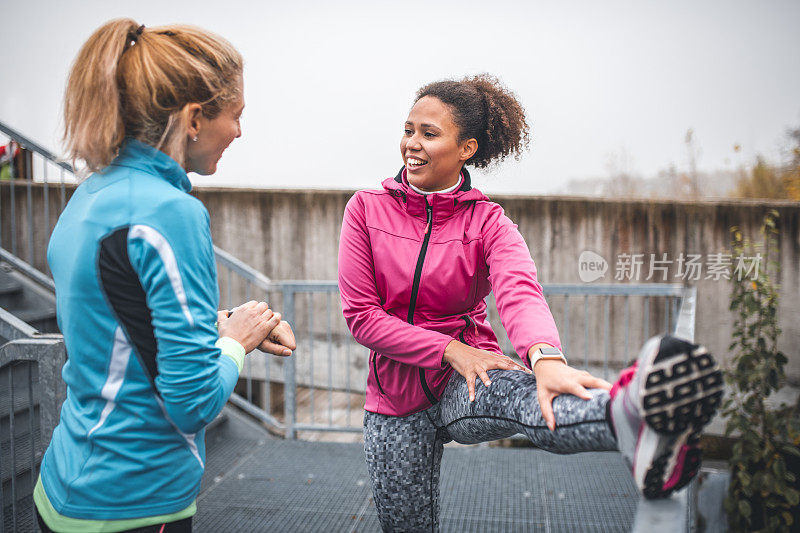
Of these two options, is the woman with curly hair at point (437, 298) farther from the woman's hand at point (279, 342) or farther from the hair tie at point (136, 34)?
the hair tie at point (136, 34)

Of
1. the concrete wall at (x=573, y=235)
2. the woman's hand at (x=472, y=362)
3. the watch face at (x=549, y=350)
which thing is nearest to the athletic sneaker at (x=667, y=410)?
the watch face at (x=549, y=350)

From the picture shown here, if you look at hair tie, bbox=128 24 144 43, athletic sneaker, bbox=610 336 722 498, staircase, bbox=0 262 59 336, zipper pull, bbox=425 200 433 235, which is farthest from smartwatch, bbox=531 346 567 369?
staircase, bbox=0 262 59 336

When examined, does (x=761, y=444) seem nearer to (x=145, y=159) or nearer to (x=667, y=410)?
(x=667, y=410)

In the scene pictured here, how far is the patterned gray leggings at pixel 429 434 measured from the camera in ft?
4.36

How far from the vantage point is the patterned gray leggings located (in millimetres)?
1329

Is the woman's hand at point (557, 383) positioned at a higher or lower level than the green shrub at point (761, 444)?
higher

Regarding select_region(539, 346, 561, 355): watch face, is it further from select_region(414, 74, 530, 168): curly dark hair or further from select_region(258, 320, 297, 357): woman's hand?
select_region(414, 74, 530, 168): curly dark hair

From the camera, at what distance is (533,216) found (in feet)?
19.2

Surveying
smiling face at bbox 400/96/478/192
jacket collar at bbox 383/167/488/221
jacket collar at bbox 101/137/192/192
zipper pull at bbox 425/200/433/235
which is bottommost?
zipper pull at bbox 425/200/433/235

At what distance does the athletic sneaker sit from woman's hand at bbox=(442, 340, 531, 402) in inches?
17.5

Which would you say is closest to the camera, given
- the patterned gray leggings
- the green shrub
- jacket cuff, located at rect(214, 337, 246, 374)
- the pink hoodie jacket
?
jacket cuff, located at rect(214, 337, 246, 374)

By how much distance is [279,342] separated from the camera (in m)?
1.40

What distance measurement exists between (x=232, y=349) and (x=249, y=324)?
0.10 meters

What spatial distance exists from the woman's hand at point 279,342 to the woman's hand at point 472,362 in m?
0.38
